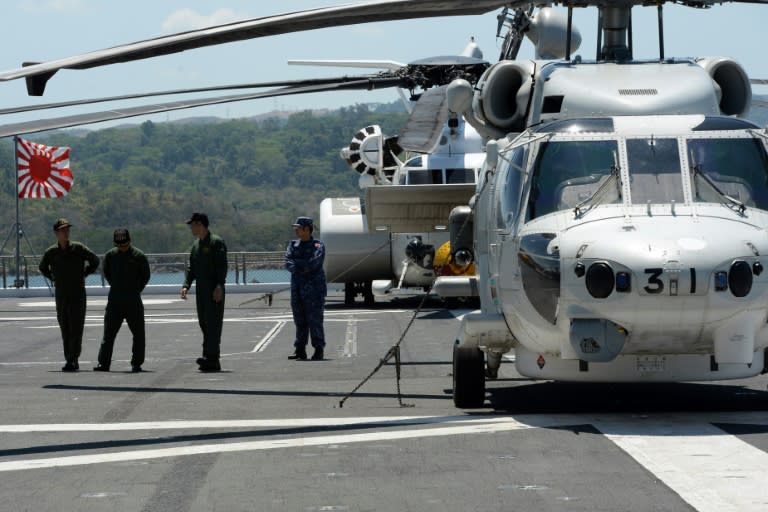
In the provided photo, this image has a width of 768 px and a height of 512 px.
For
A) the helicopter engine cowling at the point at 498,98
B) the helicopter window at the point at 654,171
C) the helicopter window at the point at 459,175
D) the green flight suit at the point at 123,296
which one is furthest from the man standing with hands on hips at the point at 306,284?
the helicopter window at the point at 459,175

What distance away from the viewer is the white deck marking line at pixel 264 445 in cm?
1030

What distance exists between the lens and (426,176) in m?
30.5

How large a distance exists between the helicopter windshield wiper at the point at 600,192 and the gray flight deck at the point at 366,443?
1.67 metres

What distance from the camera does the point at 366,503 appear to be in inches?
338

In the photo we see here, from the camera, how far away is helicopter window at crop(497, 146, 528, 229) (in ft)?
40.5

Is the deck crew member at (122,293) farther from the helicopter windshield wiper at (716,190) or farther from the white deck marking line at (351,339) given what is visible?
the helicopter windshield wiper at (716,190)

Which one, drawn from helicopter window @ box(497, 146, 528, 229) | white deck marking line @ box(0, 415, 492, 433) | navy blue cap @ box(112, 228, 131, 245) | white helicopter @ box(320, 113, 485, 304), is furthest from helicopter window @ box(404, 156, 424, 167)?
white deck marking line @ box(0, 415, 492, 433)

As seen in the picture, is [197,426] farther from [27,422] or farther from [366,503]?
[366,503]

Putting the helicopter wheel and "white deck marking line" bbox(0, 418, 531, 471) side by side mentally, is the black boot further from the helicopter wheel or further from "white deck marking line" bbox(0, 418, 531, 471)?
"white deck marking line" bbox(0, 418, 531, 471)

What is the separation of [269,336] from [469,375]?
12159 millimetres

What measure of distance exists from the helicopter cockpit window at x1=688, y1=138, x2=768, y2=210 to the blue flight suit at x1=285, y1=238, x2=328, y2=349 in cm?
870

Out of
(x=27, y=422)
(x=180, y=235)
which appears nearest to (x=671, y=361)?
(x=27, y=422)

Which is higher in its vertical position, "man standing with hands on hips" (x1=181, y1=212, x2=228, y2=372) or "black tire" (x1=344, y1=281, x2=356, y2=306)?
"man standing with hands on hips" (x1=181, y1=212, x2=228, y2=372)

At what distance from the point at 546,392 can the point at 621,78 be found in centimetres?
323
